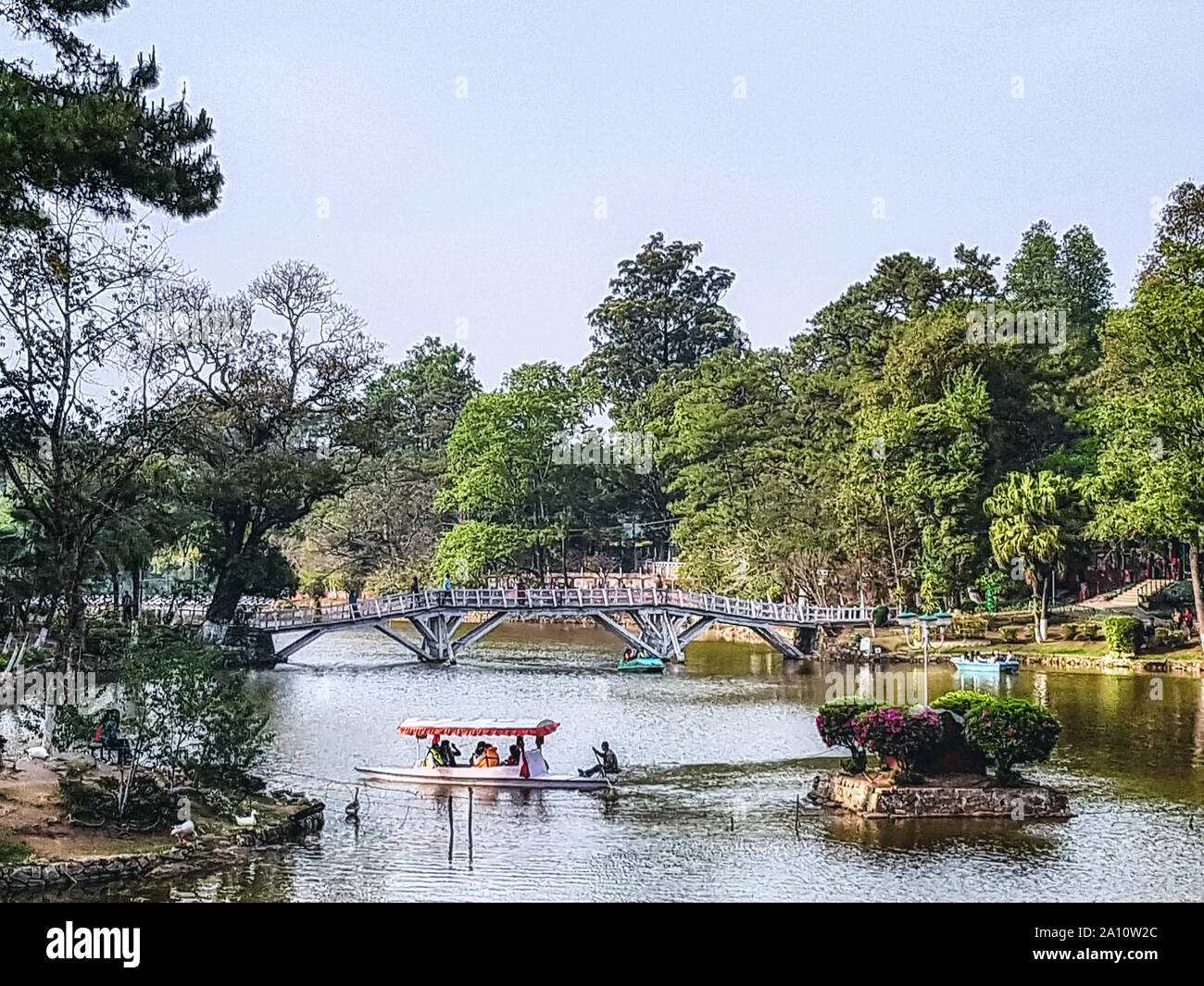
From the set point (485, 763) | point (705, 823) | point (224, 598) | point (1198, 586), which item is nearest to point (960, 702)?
point (705, 823)

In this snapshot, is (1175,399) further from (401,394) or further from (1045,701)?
(401,394)

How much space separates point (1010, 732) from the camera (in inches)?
Answer: 867

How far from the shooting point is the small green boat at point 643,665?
158 feet

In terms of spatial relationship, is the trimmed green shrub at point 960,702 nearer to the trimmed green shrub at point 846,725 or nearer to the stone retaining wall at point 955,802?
the trimmed green shrub at point 846,725

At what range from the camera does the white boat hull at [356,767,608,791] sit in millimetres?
25328

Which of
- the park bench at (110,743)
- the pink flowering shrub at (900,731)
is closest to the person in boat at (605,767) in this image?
the pink flowering shrub at (900,731)

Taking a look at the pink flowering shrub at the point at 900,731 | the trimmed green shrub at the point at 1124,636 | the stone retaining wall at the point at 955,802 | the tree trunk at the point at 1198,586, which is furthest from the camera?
the trimmed green shrub at the point at 1124,636

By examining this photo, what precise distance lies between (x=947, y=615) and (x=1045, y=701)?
11.7 m

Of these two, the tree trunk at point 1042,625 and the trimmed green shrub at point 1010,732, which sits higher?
the tree trunk at point 1042,625

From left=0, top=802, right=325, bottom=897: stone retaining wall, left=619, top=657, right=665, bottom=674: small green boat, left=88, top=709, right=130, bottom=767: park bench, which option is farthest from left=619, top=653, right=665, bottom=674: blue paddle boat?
left=0, top=802, right=325, bottom=897: stone retaining wall

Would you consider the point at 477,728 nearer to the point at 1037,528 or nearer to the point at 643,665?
the point at 643,665

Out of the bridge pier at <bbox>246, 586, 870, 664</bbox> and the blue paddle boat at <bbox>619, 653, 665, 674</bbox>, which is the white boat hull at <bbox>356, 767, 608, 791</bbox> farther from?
the bridge pier at <bbox>246, 586, 870, 664</bbox>

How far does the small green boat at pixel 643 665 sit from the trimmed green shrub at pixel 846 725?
24.8 meters

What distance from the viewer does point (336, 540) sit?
3125 inches
